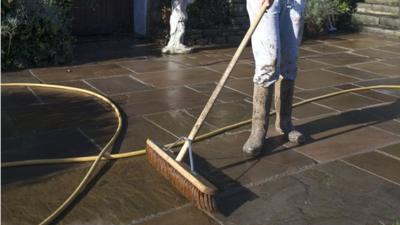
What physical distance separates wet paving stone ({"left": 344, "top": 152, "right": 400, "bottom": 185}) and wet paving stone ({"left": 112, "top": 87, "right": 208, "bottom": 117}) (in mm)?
1714

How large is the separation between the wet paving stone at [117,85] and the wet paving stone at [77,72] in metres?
0.22

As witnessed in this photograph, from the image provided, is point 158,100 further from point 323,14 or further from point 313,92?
point 323,14

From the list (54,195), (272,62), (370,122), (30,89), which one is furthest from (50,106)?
(370,122)

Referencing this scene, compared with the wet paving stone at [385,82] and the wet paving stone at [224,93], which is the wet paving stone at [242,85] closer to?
the wet paving stone at [224,93]

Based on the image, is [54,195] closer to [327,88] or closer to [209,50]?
[327,88]

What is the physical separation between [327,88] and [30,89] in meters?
3.08

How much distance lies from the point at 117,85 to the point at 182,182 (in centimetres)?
279

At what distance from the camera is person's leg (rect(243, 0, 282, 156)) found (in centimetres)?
357

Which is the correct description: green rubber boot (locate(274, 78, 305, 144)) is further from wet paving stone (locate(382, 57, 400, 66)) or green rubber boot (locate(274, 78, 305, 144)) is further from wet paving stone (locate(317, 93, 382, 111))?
wet paving stone (locate(382, 57, 400, 66))

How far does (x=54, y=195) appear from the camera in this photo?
10.4 ft

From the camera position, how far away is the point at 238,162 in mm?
3707

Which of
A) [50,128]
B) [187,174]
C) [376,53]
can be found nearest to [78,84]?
[50,128]

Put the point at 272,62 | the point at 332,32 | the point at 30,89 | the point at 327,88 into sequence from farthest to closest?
the point at 332,32 → the point at 327,88 → the point at 30,89 → the point at 272,62

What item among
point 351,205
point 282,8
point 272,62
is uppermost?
point 282,8
